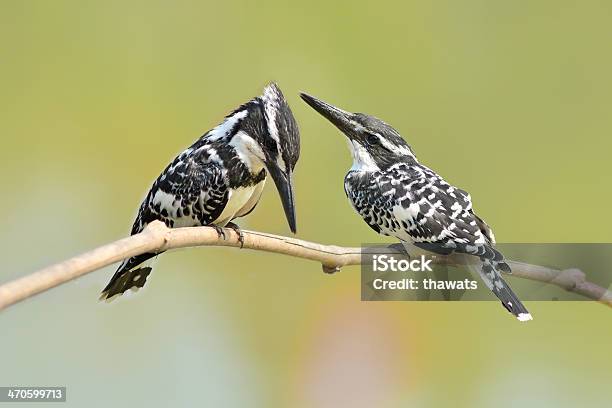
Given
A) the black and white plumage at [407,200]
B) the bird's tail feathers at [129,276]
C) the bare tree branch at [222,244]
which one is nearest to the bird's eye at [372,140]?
the black and white plumage at [407,200]

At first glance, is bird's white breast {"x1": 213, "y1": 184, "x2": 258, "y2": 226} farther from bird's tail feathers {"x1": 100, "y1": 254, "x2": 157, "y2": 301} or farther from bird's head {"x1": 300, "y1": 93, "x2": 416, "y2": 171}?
bird's head {"x1": 300, "y1": 93, "x2": 416, "y2": 171}

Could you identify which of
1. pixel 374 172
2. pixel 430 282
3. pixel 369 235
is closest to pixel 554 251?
pixel 430 282

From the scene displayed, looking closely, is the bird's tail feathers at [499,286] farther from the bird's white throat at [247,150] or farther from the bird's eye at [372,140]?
the bird's white throat at [247,150]

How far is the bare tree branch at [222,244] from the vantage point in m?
1.80

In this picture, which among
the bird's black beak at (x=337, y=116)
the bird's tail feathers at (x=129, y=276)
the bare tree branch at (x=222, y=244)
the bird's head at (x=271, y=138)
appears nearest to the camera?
the bare tree branch at (x=222, y=244)

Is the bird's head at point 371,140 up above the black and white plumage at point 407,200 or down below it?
above

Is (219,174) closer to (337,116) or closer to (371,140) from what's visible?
(337,116)

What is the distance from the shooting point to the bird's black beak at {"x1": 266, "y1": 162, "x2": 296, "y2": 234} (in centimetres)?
289

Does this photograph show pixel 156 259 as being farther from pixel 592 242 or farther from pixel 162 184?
pixel 592 242

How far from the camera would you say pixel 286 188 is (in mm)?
2984

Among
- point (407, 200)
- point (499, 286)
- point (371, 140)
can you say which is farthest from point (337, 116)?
point (499, 286)

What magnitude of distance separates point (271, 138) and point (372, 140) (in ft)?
2.50

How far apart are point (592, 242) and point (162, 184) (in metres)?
2.25

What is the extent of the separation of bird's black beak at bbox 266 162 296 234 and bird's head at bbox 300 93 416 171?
677mm
